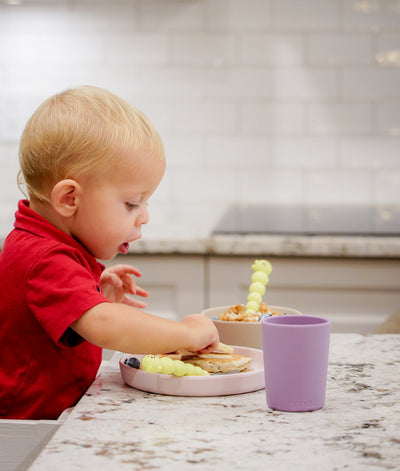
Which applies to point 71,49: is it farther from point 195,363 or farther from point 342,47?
point 195,363

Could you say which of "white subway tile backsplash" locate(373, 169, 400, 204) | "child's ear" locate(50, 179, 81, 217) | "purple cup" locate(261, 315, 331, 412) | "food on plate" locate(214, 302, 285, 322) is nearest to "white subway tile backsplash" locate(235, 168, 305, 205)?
"white subway tile backsplash" locate(373, 169, 400, 204)

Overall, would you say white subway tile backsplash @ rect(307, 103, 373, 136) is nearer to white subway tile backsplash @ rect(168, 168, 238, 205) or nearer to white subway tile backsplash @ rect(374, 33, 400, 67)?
white subway tile backsplash @ rect(374, 33, 400, 67)

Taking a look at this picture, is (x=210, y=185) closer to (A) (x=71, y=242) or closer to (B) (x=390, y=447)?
(A) (x=71, y=242)

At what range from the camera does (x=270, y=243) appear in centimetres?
220

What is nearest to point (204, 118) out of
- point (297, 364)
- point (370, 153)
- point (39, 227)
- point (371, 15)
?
point (370, 153)

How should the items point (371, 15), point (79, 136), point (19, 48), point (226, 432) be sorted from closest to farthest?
point (226, 432) < point (79, 136) < point (371, 15) < point (19, 48)

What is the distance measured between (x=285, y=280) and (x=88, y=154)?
1.38m

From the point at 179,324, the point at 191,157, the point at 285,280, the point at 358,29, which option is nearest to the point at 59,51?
the point at 191,157

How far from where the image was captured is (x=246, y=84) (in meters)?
2.86

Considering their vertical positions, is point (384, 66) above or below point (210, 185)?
above

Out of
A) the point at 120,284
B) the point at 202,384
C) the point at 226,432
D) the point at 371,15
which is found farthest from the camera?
the point at 371,15

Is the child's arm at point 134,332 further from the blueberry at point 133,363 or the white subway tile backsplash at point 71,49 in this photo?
the white subway tile backsplash at point 71,49

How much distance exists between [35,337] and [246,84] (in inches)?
82.1

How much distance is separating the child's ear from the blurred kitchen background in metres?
1.79
